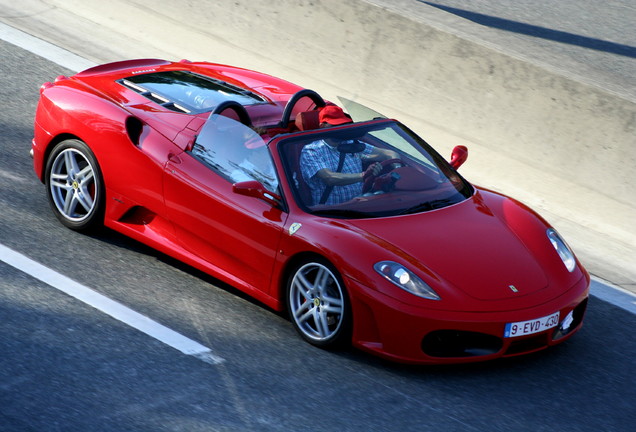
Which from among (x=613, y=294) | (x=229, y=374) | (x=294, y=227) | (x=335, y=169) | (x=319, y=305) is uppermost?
(x=335, y=169)

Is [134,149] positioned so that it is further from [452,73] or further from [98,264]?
[452,73]

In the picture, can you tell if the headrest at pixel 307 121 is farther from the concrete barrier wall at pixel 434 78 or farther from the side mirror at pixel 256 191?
the concrete barrier wall at pixel 434 78

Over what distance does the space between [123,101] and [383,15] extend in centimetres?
331

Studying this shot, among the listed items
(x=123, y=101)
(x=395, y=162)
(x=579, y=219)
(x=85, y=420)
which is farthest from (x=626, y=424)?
(x=123, y=101)

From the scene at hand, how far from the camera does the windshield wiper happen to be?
20.1ft

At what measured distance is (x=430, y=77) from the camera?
30.2ft

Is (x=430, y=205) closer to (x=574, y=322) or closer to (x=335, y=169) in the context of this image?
(x=335, y=169)

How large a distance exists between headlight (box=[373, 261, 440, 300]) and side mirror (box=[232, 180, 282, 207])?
33.9 inches

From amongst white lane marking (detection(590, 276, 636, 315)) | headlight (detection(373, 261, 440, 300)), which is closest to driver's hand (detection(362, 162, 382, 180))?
headlight (detection(373, 261, 440, 300))

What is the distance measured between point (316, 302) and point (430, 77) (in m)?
4.02

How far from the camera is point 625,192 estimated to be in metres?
8.17

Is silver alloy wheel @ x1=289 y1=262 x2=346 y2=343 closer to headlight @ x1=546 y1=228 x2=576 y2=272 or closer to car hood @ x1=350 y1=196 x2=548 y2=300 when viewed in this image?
car hood @ x1=350 y1=196 x2=548 y2=300

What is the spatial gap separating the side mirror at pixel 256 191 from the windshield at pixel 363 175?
131mm


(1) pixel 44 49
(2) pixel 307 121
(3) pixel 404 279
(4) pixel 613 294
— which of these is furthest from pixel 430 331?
(1) pixel 44 49
